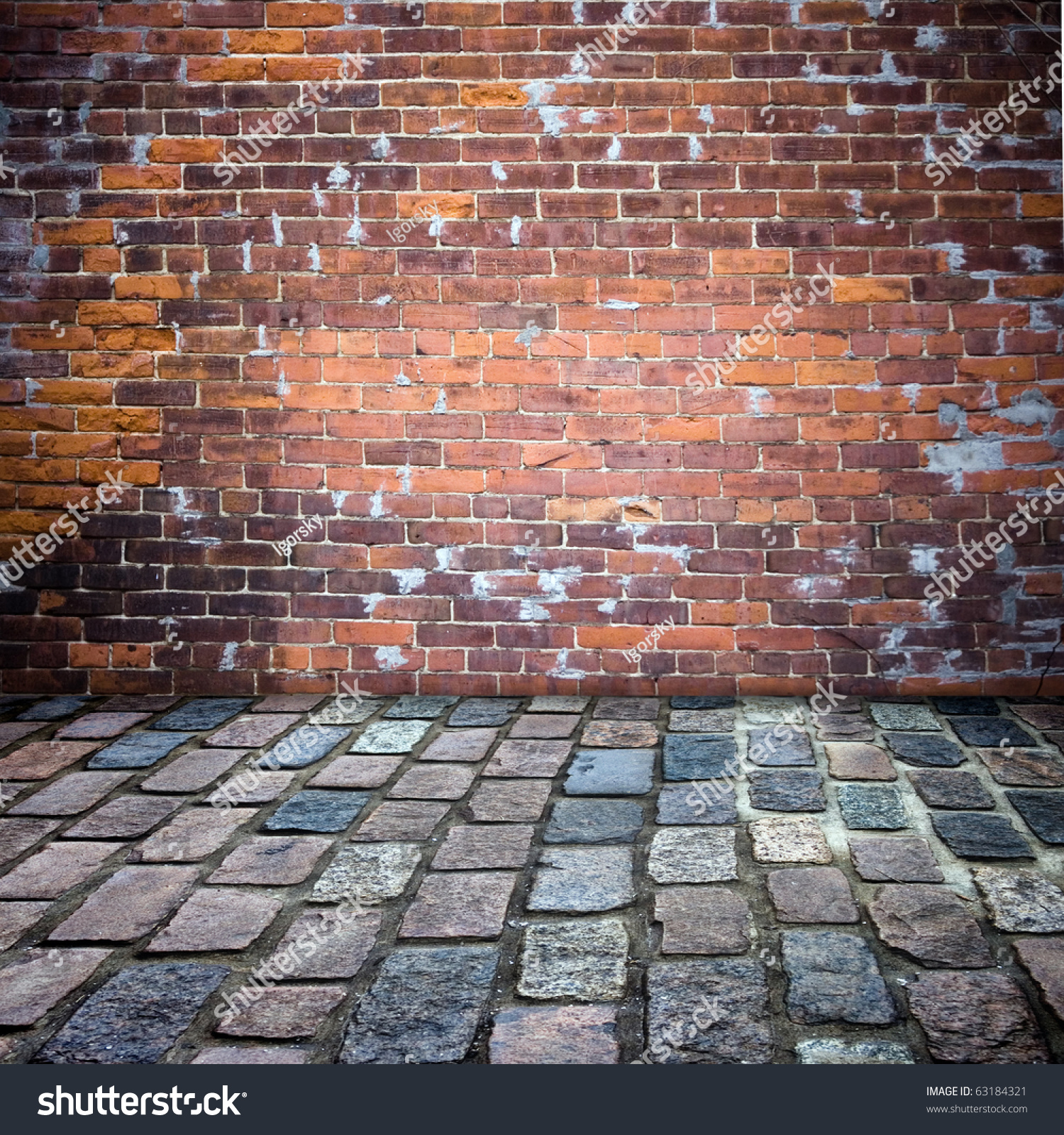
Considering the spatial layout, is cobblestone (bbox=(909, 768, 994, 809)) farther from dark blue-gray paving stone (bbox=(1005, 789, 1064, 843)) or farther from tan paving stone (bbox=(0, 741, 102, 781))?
tan paving stone (bbox=(0, 741, 102, 781))

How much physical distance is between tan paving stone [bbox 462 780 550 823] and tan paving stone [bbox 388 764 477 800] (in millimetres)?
63

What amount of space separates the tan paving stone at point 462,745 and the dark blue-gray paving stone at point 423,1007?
1.21m

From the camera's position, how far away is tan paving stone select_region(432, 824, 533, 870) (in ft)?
7.70

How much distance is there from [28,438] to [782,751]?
3.14 meters

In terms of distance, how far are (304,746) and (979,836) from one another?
6.78 ft

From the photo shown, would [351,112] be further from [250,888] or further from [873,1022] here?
[873,1022]

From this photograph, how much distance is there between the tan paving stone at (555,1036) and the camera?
1607 millimetres

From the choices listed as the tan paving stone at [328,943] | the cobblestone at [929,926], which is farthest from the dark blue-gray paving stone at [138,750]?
the cobblestone at [929,926]

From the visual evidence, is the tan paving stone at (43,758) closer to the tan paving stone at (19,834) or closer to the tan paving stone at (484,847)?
the tan paving stone at (19,834)

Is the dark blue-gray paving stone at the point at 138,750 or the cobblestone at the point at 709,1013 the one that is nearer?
the cobblestone at the point at 709,1013

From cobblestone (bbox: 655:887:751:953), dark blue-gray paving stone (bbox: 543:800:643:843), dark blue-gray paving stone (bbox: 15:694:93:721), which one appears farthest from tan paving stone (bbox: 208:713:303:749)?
cobblestone (bbox: 655:887:751:953)

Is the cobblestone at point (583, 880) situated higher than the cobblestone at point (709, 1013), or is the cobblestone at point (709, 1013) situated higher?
the cobblestone at point (583, 880)

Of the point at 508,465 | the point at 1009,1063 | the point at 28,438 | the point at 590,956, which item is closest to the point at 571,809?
the point at 590,956

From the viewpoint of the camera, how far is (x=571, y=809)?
2.70 m
